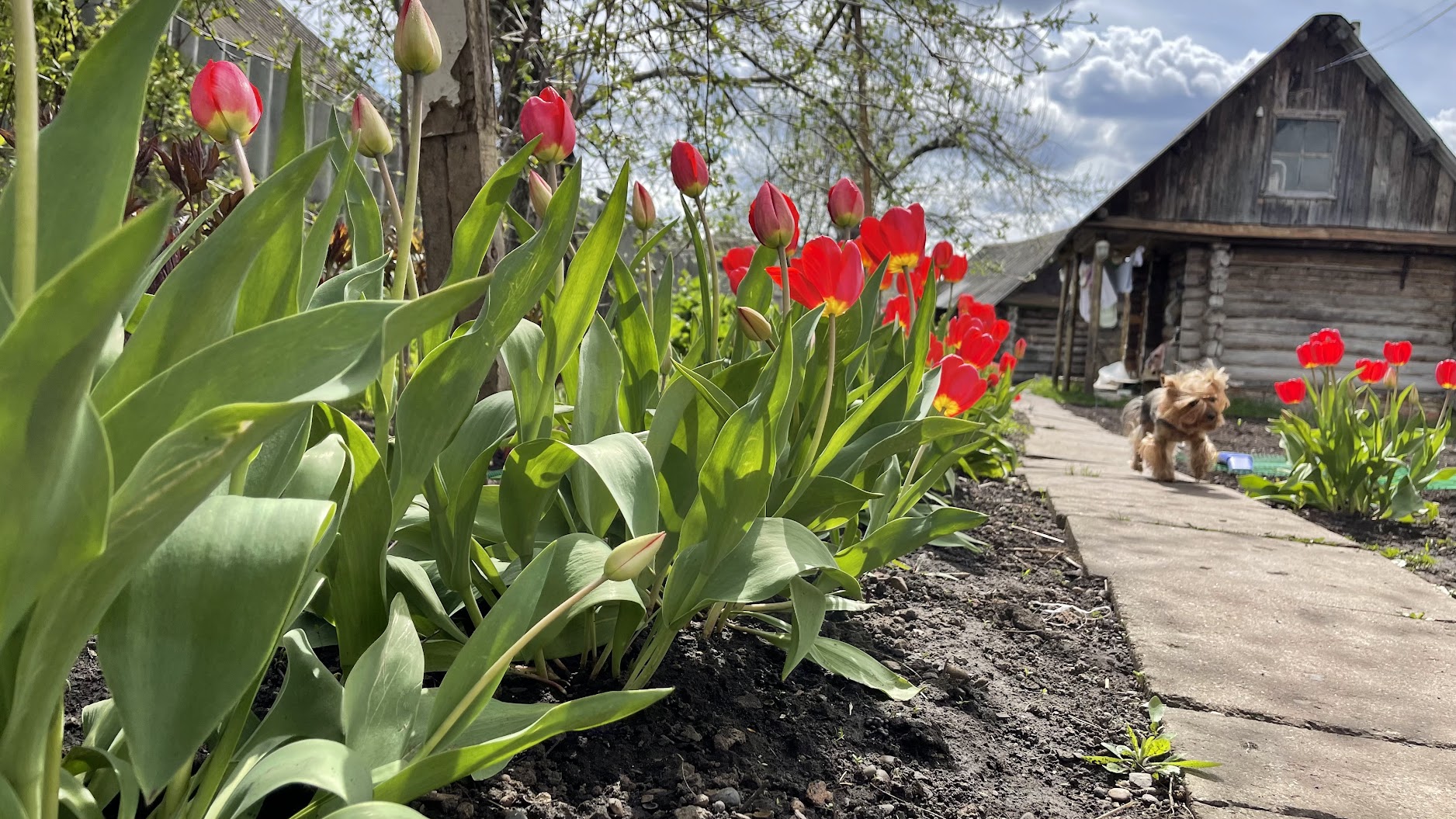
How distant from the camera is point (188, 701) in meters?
0.64

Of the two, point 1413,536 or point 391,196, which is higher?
point 391,196

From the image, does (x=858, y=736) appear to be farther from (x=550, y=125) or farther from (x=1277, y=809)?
(x=550, y=125)

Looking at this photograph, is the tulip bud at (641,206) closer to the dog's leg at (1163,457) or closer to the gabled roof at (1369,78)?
the dog's leg at (1163,457)

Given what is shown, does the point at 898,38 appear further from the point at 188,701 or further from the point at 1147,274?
the point at 1147,274

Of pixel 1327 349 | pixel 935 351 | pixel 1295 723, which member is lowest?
pixel 1295 723

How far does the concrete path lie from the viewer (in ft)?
4.37

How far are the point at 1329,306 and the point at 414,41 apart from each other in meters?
14.9

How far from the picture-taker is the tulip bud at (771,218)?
1.42m

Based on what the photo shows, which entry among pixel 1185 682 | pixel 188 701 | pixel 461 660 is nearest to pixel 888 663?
pixel 1185 682

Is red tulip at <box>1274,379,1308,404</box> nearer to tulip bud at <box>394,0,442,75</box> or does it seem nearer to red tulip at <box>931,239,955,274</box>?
red tulip at <box>931,239,955,274</box>

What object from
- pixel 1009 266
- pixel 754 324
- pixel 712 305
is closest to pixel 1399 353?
pixel 712 305

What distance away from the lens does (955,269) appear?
2.60 meters

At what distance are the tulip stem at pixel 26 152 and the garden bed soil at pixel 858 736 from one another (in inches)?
22.8

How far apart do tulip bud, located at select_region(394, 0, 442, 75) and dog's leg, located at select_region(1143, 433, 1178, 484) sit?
16.1 feet
